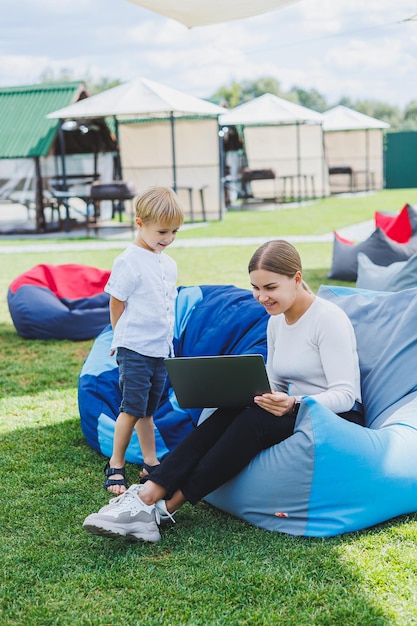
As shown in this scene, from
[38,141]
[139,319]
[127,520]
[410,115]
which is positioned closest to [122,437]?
[139,319]

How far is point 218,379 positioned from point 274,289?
407 mm

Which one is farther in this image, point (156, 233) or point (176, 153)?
point (176, 153)

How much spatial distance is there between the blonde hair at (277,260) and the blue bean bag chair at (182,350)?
0.98 m

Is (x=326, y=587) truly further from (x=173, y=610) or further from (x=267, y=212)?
(x=267, y=212)

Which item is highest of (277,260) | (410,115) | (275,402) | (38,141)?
(410,115)

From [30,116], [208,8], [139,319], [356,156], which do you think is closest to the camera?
[139,319]

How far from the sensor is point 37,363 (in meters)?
5.83

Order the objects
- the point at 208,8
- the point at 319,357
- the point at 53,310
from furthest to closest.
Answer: the point at 208,8
the point at 53,310
the point at 319,357

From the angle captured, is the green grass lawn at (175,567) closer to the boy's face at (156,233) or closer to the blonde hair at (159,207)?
the boy's face at (156,233)

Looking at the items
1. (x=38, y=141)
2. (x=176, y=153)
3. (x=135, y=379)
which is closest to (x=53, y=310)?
(x=135, y=379)

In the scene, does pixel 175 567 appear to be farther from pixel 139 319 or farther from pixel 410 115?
pixel 410 115

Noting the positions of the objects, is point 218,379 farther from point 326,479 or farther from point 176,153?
point 176,153

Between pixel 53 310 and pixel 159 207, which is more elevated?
pixel 159 207

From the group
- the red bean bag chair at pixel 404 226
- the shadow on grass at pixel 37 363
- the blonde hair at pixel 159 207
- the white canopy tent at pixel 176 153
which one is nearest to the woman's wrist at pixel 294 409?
the blonde hair at pixel 159 207
